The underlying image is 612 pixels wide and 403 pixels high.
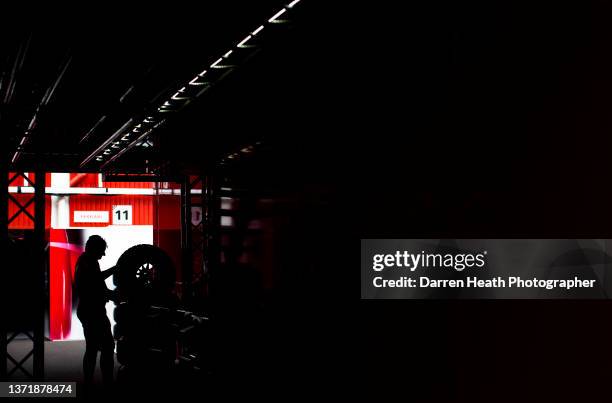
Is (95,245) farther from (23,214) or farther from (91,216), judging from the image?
(23,214)

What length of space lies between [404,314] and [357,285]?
0.64m

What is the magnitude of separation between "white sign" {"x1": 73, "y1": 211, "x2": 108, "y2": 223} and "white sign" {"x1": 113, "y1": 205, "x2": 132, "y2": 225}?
20 centimetres

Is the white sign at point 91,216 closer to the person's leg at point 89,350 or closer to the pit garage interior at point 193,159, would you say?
the pit garage interior at point 193,159

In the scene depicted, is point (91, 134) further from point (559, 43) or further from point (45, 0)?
point (559, 43)

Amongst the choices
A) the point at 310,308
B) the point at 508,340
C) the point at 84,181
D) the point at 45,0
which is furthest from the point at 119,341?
the point at 84,181

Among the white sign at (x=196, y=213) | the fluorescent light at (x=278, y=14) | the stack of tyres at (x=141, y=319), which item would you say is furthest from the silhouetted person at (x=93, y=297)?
the white sign at (x=196, y=213)

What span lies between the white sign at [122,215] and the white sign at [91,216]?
0.20 meters

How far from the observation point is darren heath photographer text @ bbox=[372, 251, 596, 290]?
679 centimetres

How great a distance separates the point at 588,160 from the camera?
6.94m

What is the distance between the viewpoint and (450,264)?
7020mm

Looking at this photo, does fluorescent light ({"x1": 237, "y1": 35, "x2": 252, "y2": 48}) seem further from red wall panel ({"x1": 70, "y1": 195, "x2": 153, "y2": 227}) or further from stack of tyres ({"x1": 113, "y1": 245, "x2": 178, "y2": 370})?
red wall panel ({"x1": 70, "y1": 195, "x2": 153, "y2": 227})

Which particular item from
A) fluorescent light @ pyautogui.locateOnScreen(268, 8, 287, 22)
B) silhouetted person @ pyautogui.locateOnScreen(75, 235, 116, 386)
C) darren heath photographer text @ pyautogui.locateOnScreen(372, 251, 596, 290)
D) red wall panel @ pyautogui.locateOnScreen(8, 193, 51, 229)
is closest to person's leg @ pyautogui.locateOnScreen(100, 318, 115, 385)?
silhouetted person @ pyautogui.locateOnScreen(75, 235, 116, 386)

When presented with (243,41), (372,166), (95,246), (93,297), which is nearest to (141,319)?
(93,297)

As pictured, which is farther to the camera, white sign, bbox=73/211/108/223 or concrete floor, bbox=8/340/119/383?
white sign, bbox=73/211/108/223
